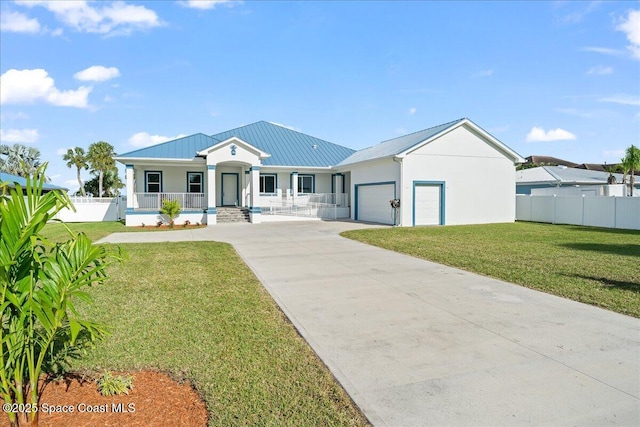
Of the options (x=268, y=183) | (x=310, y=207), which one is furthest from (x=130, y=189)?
(x=310, y=207)

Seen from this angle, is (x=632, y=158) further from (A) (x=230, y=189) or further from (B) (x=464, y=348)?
(B) (x=464, y=348)

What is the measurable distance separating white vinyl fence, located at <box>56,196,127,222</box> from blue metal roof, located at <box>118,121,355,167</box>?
5.86m

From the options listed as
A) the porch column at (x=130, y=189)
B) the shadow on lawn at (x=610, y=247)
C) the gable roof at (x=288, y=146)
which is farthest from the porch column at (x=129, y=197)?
the shadow on lawn at (x=610, y=247)

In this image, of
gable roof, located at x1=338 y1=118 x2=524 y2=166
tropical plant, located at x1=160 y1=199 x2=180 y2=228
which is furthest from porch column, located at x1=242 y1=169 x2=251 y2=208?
gable roof, located at x1=338 y1=118 x2=524 y2=166

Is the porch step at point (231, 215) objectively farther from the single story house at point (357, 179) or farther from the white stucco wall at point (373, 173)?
the white stucco wall at point (373, 173)

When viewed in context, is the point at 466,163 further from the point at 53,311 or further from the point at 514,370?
the point at 53,311

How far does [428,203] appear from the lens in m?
21.4

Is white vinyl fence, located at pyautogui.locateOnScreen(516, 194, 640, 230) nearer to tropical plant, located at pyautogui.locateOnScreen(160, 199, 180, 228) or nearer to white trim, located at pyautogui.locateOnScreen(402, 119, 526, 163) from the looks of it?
white trim, located at pyautogui.locateOnScreen(402, 119, 526, 163)

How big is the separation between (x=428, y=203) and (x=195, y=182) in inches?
580

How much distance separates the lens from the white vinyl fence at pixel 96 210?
26.0 metres

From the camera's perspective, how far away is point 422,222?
21188 millimetres

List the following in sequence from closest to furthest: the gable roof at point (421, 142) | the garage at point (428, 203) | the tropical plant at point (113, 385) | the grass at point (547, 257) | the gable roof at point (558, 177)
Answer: the tropical plant at point (113, 385), the grass at point (547, 257), the gable roof at point (421, 142), the garage at point (428, 203), the gable roof at point (558, 177)

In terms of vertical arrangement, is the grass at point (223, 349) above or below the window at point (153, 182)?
below

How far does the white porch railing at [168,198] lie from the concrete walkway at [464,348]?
1617 centimetres
